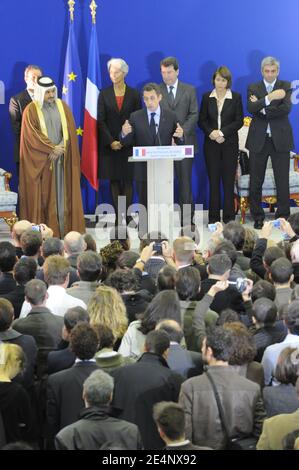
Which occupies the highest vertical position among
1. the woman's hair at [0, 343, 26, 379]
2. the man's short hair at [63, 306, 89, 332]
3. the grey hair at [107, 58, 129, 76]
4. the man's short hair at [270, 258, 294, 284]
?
the grey hair at [107, 58, 129, 76]

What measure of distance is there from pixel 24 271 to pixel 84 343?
1631 mm

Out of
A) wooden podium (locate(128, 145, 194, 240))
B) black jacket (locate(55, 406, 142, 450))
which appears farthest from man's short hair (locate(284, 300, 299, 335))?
wooden podium (locate(128, 145, 194, 240))

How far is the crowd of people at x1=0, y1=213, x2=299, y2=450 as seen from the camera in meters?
4.54

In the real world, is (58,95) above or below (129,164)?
above

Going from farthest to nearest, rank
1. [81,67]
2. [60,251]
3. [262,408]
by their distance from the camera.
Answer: [81,67] < [60,251] < [262,408]

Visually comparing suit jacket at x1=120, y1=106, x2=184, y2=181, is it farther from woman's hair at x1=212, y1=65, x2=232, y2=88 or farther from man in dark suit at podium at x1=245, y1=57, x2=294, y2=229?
man in dark suit at podium at x1=245, y1=57, x2=294, y2=229

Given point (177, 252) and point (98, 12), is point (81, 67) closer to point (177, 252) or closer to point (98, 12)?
point (98, 12)

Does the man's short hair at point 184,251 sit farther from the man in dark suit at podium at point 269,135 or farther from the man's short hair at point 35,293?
the man in dark suit at podium at point 269,135

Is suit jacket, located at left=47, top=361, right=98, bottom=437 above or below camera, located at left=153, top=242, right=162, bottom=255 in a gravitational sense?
below

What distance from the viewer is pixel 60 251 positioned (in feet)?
24.6

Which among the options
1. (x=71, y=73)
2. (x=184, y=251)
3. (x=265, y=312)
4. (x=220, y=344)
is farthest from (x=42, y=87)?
(x=220, y=344)

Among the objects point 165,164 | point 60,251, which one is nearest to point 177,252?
point 60,251

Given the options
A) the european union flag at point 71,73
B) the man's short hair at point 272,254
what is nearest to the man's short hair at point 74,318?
the man's short hair at point 272,254

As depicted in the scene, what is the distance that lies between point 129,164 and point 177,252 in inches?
177
